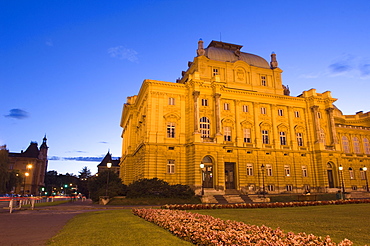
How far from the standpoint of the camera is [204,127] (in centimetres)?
4572

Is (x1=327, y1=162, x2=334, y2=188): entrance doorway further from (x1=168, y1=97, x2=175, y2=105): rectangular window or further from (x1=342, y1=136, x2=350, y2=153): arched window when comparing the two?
(x1=168, y1=97, x2=175, y2=105): rectangular window

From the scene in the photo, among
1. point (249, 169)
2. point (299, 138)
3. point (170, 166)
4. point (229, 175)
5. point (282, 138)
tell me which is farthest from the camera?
point (299, 138)

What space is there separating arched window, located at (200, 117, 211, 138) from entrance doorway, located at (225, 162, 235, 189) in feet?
19.2

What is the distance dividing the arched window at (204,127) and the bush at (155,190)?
11235 mm

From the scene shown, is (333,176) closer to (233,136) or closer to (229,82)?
(233,136)

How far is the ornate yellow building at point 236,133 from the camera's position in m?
43.2

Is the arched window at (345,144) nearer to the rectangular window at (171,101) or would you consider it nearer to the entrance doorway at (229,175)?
the entrance doorway at (229,175)

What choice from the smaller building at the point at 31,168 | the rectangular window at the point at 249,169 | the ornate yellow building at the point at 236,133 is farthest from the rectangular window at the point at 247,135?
the smaller building at the point at 31,168

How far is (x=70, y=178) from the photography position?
159m

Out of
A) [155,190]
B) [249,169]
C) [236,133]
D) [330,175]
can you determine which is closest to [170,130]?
[236,133]

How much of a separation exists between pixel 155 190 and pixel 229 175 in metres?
14.9

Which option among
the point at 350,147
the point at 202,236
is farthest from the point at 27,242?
the point at 350,147

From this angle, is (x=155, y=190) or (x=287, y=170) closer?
(x=155, y=190)

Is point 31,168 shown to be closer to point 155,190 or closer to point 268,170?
point 155,190
